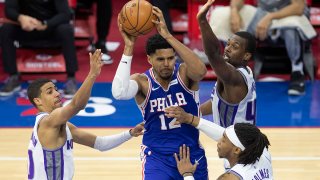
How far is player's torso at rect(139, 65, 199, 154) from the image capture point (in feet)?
17.1

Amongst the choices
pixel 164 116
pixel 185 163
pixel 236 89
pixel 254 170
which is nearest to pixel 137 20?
pixel 164 116

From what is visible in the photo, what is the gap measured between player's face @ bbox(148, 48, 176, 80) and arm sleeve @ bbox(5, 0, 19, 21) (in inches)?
170

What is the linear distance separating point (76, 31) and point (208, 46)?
18.6 feet

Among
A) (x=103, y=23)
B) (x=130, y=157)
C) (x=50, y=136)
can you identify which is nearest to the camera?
(x=50, y=136)

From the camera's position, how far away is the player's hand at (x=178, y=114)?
503 cm

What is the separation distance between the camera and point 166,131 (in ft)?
17.3

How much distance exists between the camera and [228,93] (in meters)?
5.52

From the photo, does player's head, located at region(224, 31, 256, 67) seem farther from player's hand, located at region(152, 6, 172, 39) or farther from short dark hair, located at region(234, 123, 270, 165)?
short dark hair, located at region(234, 123, 270, 165)

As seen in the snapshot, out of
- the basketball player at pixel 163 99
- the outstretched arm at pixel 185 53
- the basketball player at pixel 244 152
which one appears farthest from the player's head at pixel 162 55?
the basketball player at pixel 244 152

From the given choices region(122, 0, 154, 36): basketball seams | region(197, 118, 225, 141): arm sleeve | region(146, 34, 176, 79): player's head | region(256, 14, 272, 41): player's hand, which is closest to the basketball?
region(122, 0, 154, 36): basketball seams

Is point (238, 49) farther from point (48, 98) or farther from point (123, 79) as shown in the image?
point (48, 98)

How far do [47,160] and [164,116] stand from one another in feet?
2.82

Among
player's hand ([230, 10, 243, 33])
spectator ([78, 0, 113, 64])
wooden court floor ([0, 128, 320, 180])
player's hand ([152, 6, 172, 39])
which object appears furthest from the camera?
spectator ([78, 0, 113, 64])

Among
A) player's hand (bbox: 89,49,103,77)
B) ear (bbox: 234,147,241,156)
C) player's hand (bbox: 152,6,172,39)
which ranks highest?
player's hand (bbox: 152,6,172,39)
